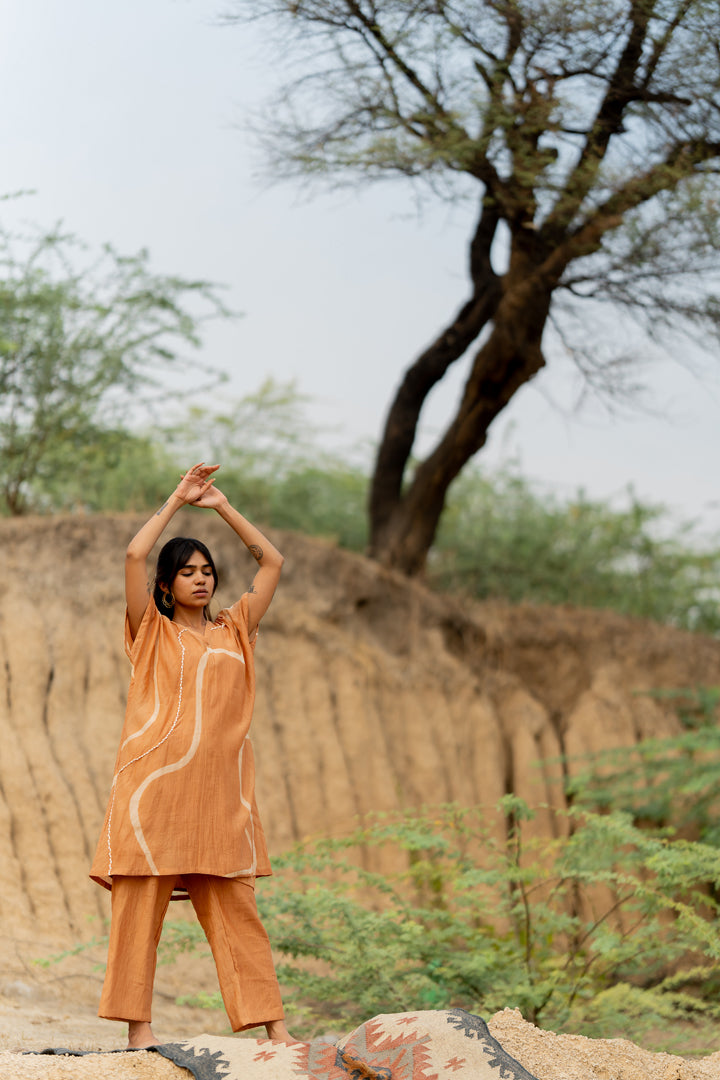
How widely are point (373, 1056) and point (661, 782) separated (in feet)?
18.8

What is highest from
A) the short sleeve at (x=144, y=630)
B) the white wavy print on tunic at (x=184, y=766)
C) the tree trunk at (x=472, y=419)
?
the tree trunk at (x=472, y=419)

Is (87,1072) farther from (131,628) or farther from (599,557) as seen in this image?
(599,557)

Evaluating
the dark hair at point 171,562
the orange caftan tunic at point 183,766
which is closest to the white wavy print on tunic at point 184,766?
the orange caftan tunic at point 183,766

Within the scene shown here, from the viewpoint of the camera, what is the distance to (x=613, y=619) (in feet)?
34.1

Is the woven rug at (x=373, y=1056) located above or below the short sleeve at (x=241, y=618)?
below

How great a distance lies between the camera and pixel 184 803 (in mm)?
3465

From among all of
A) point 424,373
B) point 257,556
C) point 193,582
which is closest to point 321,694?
point 424,373

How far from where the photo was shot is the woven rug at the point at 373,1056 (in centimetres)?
305

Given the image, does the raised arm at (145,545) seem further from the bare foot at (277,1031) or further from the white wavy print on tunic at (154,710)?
the bare foot at (277,1031)

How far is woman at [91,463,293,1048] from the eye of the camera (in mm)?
3408

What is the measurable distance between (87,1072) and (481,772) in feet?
19.3

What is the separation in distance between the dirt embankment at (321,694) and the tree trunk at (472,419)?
3.02 ft

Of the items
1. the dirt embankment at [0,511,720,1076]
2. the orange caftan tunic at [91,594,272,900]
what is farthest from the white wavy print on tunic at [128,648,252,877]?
the dirt embankment at [0,511,720,1076]

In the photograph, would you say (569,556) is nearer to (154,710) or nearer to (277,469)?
(277,469)
